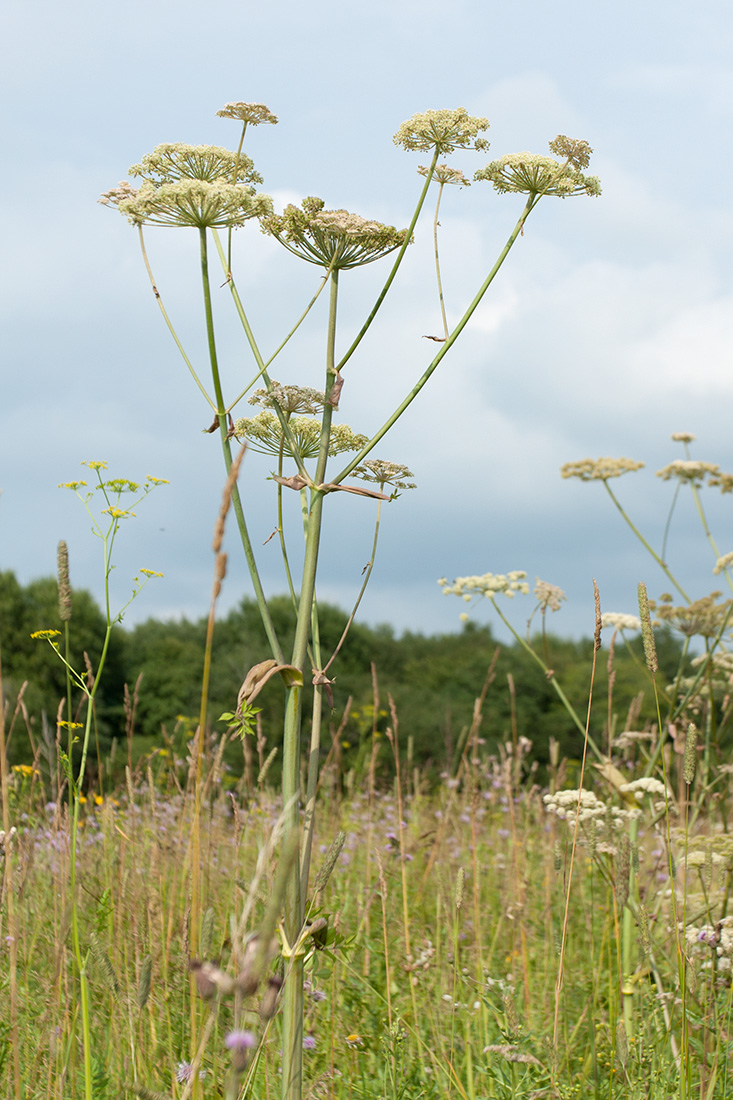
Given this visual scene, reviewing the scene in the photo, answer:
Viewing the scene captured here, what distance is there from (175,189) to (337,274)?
489mm

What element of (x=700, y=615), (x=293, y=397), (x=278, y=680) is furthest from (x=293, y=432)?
(x=278, y=680)

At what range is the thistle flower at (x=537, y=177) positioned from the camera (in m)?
2.65

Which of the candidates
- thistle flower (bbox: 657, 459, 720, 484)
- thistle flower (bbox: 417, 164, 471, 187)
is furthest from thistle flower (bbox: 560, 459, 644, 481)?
thistle flower (bbox: 417, 164, 471, 187)

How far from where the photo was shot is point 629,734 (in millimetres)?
4812

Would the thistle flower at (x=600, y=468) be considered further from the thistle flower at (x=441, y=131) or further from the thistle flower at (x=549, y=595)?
the thistle flower at (x=441, y=131)

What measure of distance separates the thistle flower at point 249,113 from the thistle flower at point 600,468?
3308 millimetres

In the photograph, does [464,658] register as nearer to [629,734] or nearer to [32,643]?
[32,643]

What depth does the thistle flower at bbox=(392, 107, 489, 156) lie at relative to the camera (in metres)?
2.69

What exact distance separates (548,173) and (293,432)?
43.2 inches

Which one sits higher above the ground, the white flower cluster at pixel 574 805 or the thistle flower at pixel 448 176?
the thistle flower at pixel 448 176

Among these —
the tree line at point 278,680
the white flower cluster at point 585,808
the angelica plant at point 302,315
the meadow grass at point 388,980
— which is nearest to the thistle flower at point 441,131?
the angelica plant at point 302,315

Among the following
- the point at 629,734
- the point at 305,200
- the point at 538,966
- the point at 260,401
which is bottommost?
the point at 538,966

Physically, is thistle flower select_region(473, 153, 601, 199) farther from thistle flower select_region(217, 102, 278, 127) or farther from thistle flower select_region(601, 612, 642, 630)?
thistle flower select_region(601, 612, 642, 630)

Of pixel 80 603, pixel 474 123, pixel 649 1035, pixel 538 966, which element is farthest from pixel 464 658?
pixel 474 123
